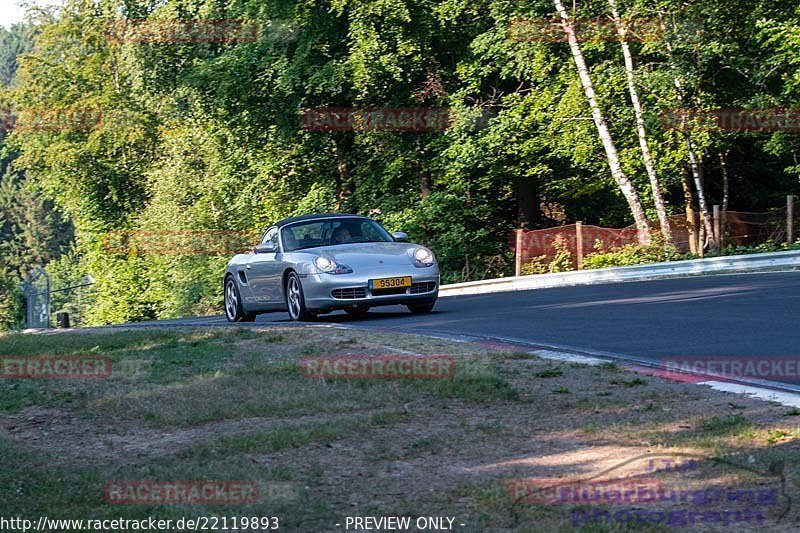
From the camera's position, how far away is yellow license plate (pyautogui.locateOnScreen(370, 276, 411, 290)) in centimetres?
1493

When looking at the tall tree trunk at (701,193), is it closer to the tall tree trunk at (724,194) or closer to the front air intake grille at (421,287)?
the tall tree trunk at (724,194)

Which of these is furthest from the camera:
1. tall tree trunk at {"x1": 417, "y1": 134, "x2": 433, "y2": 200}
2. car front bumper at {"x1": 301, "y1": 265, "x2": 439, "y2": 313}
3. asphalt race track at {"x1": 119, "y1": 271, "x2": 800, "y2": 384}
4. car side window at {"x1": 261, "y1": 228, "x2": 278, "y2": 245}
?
tall tree trunk at {"x1": 417, "y1": 134, "x2": 433, "y2": 200}

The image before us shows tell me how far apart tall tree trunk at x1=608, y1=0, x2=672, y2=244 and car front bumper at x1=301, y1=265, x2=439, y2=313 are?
16050 millimetres

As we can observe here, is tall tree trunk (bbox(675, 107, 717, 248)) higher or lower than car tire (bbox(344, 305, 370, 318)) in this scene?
higher

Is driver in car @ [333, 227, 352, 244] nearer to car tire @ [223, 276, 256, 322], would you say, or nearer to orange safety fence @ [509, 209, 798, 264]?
car tire @ [223, 276, 256, 322]

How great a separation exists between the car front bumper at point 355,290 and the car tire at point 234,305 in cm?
261

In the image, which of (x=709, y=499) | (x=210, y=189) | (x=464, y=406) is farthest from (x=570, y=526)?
(x=210, y=189)

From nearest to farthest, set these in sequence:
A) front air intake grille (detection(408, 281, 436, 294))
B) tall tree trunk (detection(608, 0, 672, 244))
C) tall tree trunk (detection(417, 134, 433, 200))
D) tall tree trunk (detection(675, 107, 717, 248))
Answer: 1. front air intake grille (detection(408, 281, 436, 294))
2. tall tree trunk (detection(608, 0, 672, 244))
3. tall tree trunk (detection(675, 107, 717, 248))
4. tall tree trunk (detection(417, 134, 433, 200))

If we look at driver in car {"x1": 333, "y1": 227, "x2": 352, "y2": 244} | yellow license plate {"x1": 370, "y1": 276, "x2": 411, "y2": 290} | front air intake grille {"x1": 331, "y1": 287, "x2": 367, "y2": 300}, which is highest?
driver in car {"x1": 333, "y1": 227, "x2": 352, "y2": 244}

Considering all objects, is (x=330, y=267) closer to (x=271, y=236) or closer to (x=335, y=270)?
(x=335, y=270)

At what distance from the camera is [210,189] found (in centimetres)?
4522

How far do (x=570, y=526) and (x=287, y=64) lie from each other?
96.2 feet

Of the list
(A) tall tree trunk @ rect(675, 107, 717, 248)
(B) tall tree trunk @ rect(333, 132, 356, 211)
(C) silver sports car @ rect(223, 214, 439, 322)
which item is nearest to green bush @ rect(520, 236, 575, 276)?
(A) tall tree trunk @ rect(675, 107, 717, 248)

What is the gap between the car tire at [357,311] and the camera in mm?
15180
